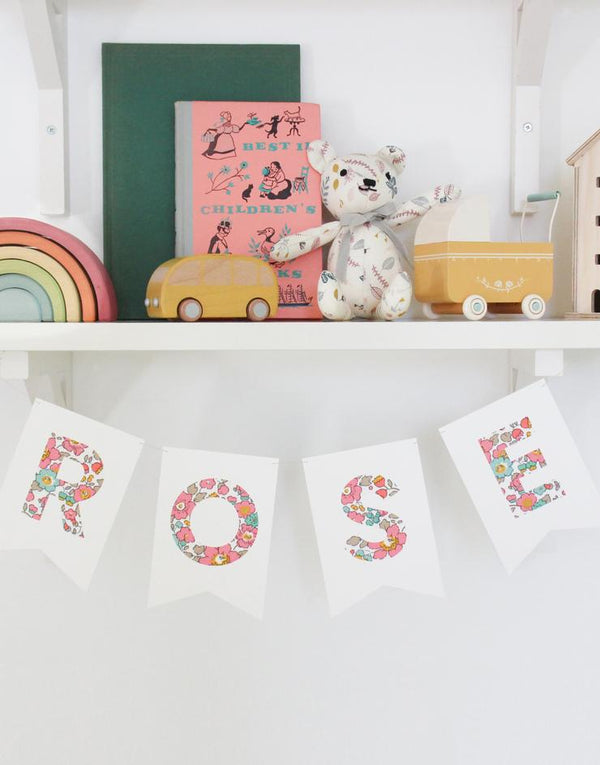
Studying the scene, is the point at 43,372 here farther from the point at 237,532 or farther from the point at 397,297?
the point at 397,297

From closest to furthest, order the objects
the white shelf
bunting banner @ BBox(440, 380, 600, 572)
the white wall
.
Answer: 1. the white shelf
2. bunting banner @ BBox(440, 380, 600, 572)
3. the white wall

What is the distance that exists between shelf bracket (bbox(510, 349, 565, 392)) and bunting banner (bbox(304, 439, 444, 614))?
0.16 m

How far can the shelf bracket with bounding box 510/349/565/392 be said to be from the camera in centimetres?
93

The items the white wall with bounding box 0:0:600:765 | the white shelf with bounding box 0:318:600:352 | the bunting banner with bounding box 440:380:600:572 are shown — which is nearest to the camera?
the white shelf with bounding box 0:318:600:352

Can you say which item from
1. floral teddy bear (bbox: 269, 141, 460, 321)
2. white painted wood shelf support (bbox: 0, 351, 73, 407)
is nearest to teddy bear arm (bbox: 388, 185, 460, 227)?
floral teddy bear (bbox: 269, 141, 460, 321)

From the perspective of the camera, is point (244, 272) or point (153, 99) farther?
point (153, 99)

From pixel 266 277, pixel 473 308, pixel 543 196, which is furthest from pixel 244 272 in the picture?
pixel 543 196

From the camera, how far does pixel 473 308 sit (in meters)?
0.89

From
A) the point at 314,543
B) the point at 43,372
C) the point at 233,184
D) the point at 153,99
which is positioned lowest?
the point at 314,543

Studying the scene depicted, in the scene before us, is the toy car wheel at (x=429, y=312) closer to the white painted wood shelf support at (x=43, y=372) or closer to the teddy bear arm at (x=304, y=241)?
the teddy bear arm at (x=304, y=241)

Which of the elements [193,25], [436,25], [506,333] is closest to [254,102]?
[193,25]

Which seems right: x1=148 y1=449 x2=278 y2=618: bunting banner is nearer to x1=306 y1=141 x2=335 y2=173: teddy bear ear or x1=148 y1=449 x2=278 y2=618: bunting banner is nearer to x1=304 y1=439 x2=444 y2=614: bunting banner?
x1=304 y1=439 x2=444 y2=614: bunting banner

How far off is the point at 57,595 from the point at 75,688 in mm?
125

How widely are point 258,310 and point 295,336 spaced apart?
9 cm
